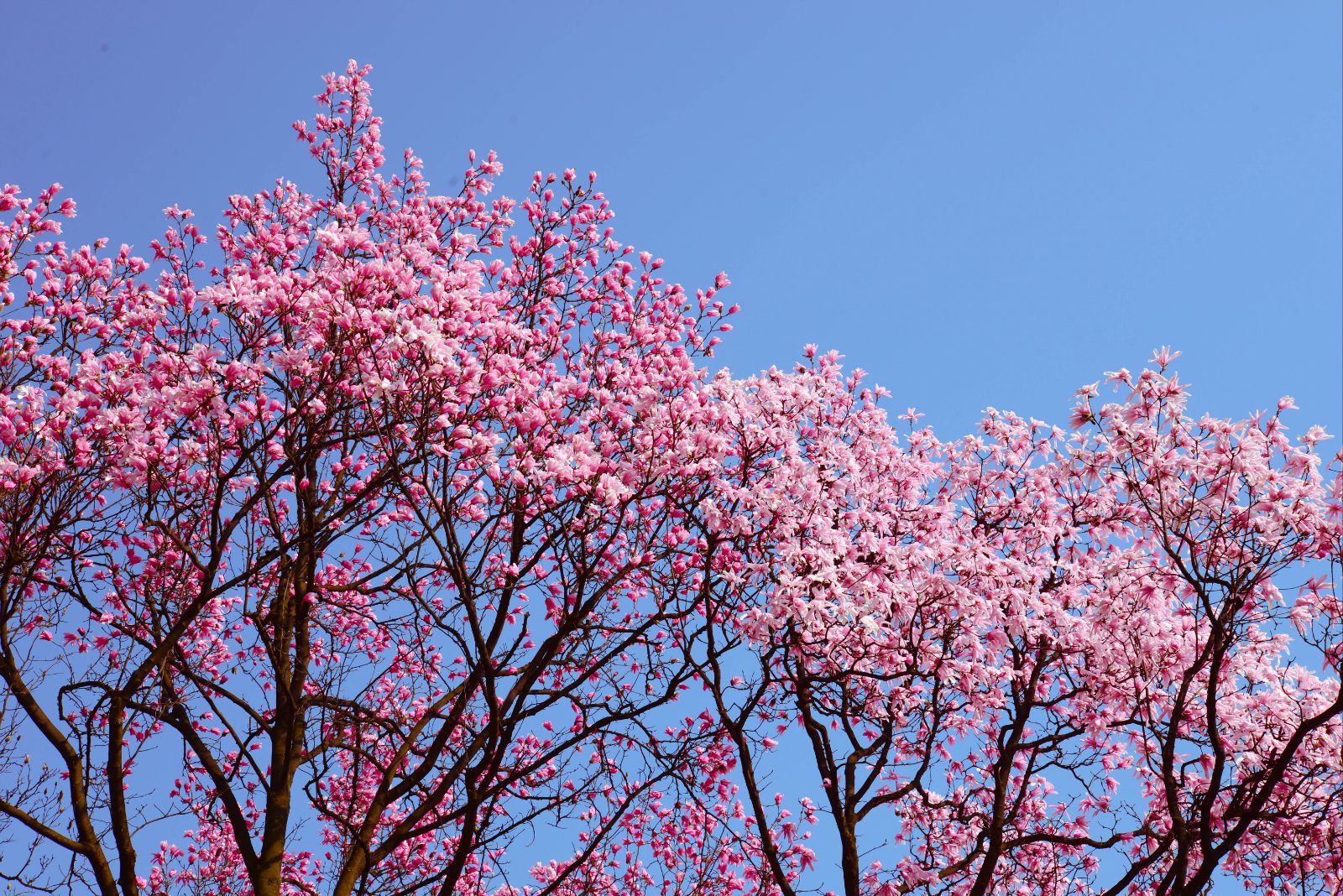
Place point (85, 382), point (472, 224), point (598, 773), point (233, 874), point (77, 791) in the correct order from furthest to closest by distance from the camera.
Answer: point (233, 874)
point (472, 224)
point (598, 773)
point (77, 791)
point (85, 382)

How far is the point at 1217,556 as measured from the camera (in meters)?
7.41

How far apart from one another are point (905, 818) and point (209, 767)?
252 inches

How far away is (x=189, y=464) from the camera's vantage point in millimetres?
8141

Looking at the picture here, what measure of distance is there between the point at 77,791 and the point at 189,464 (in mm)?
3051

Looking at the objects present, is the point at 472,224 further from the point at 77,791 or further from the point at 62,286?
the point at 77,791

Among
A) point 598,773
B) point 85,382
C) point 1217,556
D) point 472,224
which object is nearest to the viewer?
point 1217,556

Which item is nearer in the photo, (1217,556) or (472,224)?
(1217,556)

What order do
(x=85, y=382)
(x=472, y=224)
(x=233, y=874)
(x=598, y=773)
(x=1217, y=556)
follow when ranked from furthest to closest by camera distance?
(x=233, y=874) < (x=472, y=224) < (x=598, y=773) < (x=85, y=382) < (x=1217, y=556)

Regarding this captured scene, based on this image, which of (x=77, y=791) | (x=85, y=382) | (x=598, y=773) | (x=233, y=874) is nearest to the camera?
(x=85, y=382)

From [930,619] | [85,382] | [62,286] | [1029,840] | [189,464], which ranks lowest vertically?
[1029,840]

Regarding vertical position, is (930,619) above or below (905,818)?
above

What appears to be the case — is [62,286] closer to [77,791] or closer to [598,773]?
[77,791]

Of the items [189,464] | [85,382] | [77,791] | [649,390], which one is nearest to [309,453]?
[189,464]

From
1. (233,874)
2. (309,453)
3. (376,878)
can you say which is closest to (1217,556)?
(309,453)
